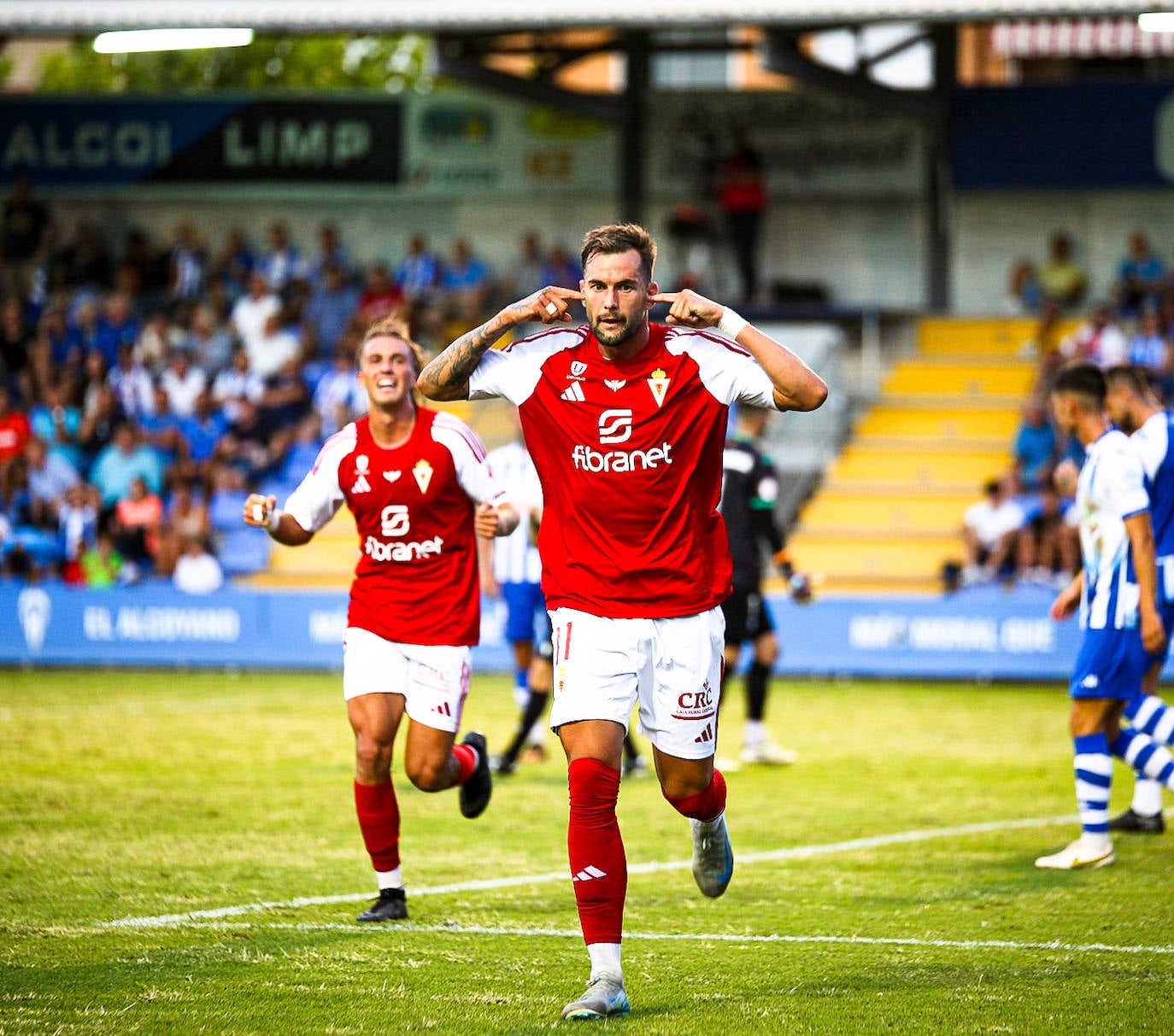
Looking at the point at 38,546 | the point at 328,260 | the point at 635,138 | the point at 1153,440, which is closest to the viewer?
the point at 1153,440

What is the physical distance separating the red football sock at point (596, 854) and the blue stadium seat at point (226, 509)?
16.1 m

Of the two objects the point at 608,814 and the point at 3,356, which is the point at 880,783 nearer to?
the point at 608,814

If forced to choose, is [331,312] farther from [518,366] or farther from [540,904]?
[518,366]

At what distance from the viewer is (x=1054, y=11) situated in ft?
59.8

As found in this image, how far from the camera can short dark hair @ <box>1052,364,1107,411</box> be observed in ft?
26.9

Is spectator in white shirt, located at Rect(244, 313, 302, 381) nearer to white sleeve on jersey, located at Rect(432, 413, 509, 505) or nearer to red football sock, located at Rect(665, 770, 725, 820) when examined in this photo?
white sleeve on jersey, located at Rect(432, 413, 509, 505)

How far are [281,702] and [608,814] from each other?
10.2 m

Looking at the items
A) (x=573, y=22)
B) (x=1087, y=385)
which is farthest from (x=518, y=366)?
(x=573, y=22)

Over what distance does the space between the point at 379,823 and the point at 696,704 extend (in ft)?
5.68

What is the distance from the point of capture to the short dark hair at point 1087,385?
8.20m

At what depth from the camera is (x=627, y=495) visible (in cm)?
581

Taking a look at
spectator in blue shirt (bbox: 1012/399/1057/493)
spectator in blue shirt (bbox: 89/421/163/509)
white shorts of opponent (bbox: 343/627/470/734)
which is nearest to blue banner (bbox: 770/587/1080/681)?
spectator in blue shirt (bbox: 1012/399/1057/493)

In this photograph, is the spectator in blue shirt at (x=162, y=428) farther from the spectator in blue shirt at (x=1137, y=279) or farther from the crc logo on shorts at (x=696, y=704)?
the crc logo on shorts at (x=696, y=704)

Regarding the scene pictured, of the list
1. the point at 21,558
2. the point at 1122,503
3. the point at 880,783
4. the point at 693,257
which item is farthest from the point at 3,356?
the point at 1122,503
